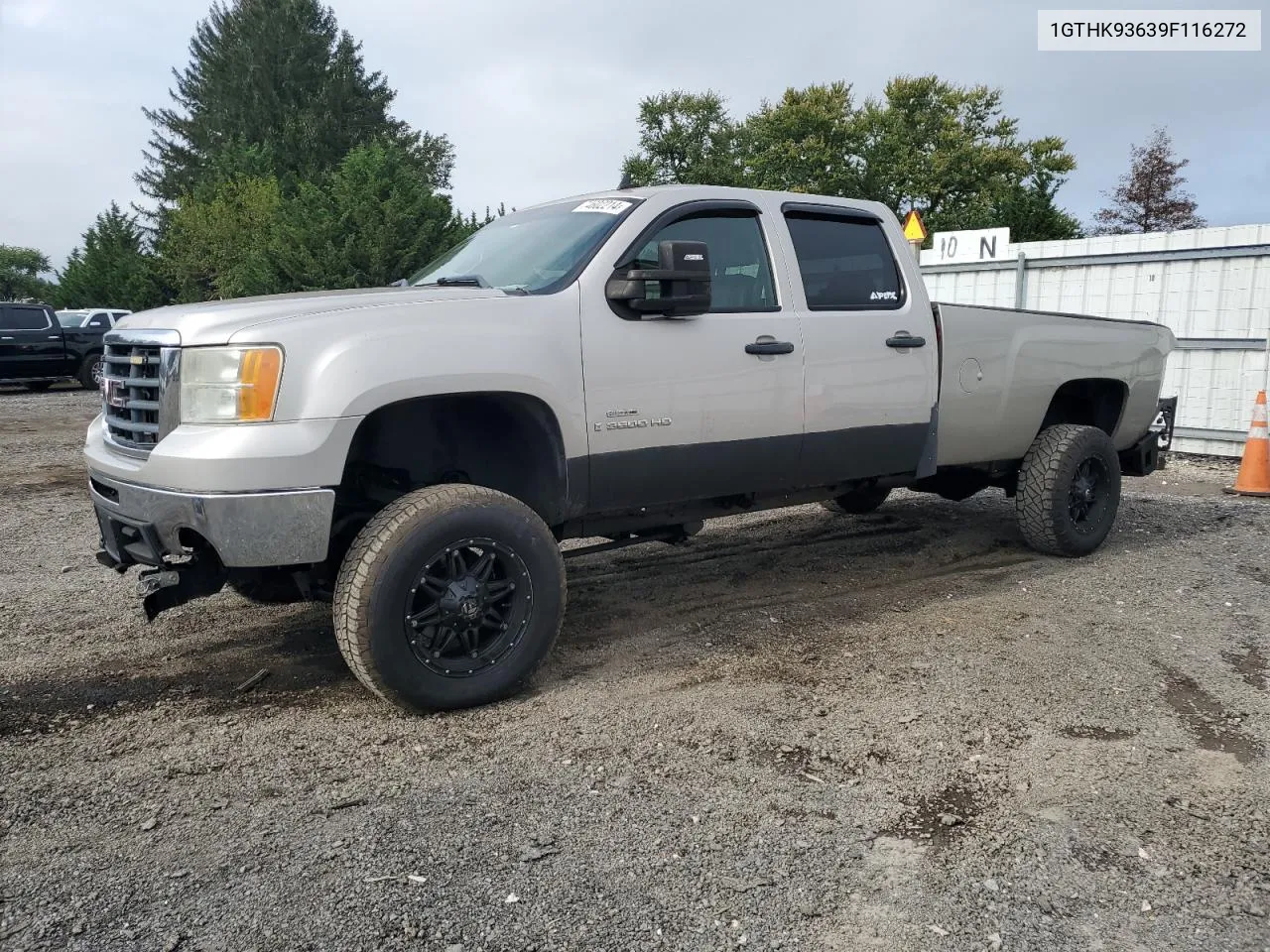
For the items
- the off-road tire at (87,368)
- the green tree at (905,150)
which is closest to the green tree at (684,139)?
the green tree at (905,150)

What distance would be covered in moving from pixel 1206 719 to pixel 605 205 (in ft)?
10.2

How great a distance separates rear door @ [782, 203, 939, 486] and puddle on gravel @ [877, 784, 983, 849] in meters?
1.98

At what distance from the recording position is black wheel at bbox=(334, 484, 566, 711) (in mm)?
3520

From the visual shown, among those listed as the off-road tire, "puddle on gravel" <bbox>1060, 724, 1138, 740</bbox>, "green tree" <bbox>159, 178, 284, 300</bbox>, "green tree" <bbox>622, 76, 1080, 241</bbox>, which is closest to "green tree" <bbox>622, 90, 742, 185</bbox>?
"green tree" <bbox>622, 76, 1080, 241</bbox>

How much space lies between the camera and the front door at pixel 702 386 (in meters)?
4.09

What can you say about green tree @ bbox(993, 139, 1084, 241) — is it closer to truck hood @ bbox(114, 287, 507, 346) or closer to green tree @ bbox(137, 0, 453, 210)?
truck hood @ bbox(114, 287, 507, 346)

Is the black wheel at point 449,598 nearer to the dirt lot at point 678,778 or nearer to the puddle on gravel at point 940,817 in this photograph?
the dirt lot at point 678,778

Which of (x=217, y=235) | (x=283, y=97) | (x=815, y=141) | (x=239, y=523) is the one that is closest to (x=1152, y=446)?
(x=239, y=523)

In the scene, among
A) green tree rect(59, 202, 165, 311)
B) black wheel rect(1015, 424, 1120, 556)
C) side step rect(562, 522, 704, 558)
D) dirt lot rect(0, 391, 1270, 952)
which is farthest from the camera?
green tree rect(59, 202, 165, 311)

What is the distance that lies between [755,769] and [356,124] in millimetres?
52226

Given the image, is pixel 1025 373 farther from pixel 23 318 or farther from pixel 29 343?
pixel 23 318

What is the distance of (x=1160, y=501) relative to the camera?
8.21 metres

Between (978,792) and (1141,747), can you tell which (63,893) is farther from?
(1141,747)

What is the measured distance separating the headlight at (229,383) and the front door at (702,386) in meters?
1.18
